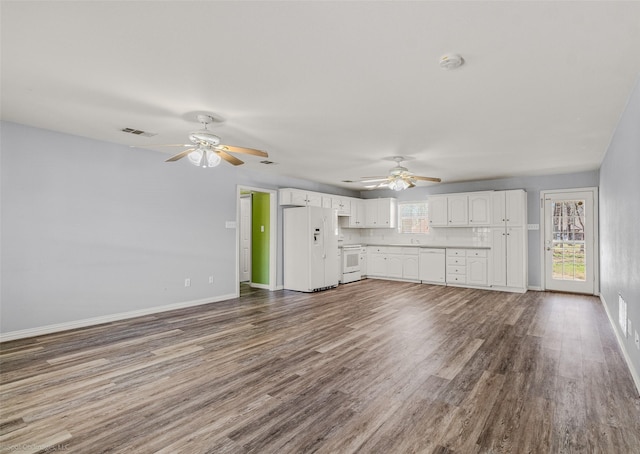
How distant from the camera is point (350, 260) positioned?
8117mm

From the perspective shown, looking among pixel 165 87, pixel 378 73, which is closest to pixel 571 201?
pixel 378 73

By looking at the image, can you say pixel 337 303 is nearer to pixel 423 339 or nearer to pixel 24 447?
pixel 423 339

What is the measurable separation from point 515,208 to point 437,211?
161 cm

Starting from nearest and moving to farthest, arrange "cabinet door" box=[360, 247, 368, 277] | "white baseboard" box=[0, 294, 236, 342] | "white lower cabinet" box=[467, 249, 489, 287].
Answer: "white baseboard" box=[0, 294, 236, 342] < "white lower cabinet" box=[467, 249, 489, 287] < "cabinet door" box=[360, 247, 368, 277]

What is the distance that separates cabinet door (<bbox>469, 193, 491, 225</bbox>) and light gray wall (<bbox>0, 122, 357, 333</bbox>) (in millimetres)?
5300

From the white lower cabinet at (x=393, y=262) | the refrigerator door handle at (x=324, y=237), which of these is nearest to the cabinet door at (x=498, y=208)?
the white lower cabinet at (x=393, y=262)

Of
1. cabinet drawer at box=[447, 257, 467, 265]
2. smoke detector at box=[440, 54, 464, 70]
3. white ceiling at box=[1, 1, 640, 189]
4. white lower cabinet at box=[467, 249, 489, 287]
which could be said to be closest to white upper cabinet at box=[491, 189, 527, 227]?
white lower cabinet at box=[467, 249, 489, 287]

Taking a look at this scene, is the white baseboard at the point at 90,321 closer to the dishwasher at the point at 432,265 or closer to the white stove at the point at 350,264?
the white stove at the point at 350,264

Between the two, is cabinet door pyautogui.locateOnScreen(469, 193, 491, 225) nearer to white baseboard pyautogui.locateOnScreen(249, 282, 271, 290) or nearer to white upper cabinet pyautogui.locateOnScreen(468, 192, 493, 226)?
white upper cabinet pyautogui.locateOnScreen(468, 192, 493, 226)

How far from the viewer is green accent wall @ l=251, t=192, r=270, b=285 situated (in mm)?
7164

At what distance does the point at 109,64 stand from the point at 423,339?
396 cm

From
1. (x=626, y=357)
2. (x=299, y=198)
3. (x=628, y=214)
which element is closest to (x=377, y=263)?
(x=299, y=198)

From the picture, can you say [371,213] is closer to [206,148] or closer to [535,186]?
[535,186]

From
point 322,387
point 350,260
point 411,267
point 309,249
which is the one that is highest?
point 309,249
